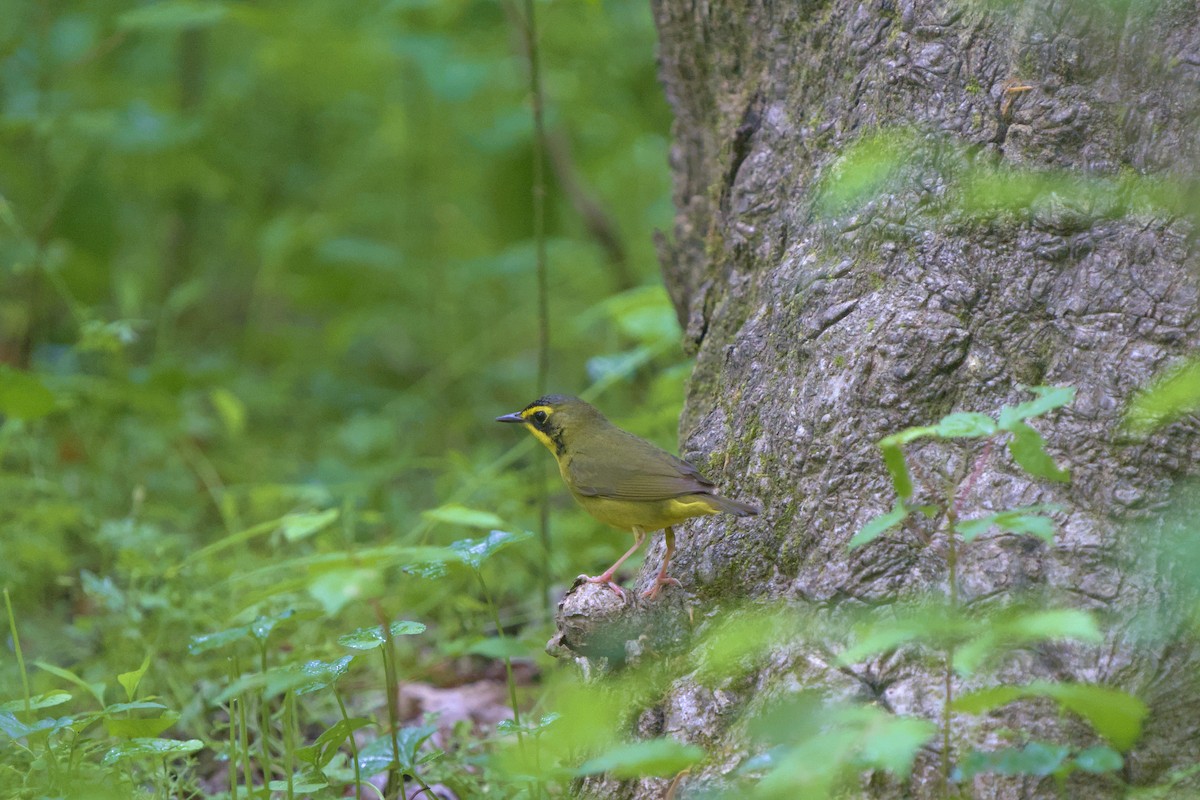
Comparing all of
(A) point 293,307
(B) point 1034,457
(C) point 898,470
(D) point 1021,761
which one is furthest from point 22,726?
(A) point 293,307

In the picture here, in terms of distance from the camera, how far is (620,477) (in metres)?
3.72

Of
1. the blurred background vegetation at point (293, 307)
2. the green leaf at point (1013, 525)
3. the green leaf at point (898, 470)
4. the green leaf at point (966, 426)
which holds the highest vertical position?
the green leaf at point (966, 426)

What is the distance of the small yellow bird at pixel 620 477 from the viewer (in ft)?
10.5

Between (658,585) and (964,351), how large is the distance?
3.42 feet

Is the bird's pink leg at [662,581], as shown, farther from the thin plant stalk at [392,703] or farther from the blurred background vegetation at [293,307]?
the thin plant stalk at [392,703]

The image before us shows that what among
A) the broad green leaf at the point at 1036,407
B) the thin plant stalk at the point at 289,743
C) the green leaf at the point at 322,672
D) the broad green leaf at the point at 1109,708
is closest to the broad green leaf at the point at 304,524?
the thin plant stalk at the point at 289,743

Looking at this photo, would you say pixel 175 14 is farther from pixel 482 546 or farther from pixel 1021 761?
pixel 1021 761

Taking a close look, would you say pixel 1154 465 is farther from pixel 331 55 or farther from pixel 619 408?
pixel 331 55

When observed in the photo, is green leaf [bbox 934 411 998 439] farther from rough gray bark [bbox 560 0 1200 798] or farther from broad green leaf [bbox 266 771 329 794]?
broad green leaf [bbox 266 771 329 794]

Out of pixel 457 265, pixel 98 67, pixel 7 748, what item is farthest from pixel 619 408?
pixel 98 67

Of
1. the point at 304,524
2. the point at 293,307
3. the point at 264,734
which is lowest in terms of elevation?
the point at 293,307

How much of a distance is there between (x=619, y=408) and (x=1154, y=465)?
191 inches

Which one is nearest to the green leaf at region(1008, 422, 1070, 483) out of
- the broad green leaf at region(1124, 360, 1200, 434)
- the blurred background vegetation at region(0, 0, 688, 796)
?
the broad green leaf at region(1124, 360, 1200, 434)

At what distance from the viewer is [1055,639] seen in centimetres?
243
